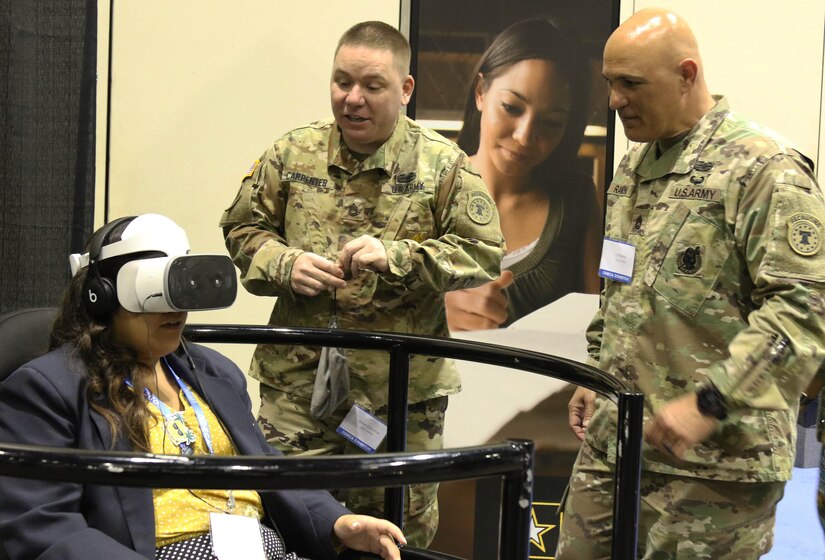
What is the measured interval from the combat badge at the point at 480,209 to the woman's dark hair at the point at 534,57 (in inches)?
48.7

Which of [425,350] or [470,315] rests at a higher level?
[425,350]

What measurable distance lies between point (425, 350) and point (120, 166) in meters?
2.14

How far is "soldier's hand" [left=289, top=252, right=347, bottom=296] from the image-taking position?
7.66 feet

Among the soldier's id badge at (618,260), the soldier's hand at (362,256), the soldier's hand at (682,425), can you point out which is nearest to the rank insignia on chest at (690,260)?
the soldier's id badge at (618,260)

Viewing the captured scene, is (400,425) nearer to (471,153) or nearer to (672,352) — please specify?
(672,352)

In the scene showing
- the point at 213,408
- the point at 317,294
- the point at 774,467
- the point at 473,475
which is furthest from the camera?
the point at 317,294

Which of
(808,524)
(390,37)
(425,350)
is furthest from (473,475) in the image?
(808,524)

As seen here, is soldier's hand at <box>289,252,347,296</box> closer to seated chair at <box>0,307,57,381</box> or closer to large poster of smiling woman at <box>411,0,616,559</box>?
seated chair at <box>0,307,57,381</box>

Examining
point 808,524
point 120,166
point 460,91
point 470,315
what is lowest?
point 808,524

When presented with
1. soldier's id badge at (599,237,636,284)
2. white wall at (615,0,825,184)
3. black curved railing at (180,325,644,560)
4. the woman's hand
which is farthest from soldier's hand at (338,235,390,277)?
white wall at (615,0,825,184)

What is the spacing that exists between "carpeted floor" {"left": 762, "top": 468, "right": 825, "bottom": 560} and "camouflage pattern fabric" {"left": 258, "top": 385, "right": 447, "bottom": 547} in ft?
5.12

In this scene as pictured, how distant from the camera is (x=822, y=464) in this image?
7.38 feet

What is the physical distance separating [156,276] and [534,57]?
2.48 m

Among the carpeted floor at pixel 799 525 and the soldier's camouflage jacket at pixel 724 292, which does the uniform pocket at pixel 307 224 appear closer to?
the soldier's camouflage jacket at pixel 724 292
